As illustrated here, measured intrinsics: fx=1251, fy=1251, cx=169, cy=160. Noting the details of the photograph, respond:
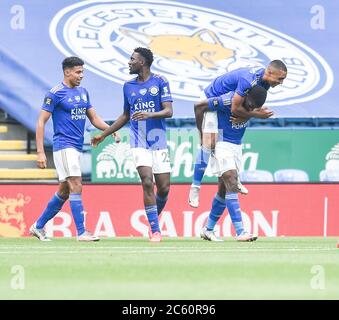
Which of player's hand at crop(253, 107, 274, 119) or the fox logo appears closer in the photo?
player's hand at crop(253, 107, 274, 119)

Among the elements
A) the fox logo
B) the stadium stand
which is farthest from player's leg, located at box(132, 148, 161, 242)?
the fox logo

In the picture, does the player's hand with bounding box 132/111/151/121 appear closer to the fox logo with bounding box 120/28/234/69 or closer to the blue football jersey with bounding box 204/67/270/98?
the blue football jersey with bounding box 204/67/270/98

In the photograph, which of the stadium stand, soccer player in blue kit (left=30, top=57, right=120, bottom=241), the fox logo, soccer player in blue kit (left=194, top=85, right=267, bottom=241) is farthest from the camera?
the fox logo

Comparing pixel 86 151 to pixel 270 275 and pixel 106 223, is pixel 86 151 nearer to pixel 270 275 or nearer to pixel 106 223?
pixel 106 223

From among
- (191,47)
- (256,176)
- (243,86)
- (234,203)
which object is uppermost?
(191,47)

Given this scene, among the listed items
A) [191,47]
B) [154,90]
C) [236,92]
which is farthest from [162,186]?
[191,47]

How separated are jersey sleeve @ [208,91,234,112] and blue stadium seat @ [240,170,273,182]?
5494mm

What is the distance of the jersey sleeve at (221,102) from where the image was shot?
14.2 metres

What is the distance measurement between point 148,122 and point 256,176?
576 centimetres

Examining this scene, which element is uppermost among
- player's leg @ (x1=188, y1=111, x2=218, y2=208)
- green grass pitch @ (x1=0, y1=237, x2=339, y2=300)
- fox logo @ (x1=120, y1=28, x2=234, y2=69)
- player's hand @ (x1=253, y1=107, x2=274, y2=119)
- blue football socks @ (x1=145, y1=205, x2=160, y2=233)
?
fox logo @ (x1=120, y1=28, x2=234, y2=69)

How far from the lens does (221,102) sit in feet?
46.6

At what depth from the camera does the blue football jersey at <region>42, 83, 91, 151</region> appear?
47.0 feet

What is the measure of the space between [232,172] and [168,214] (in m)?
4.46

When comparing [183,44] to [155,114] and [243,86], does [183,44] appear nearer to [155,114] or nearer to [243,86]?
[155,114]
